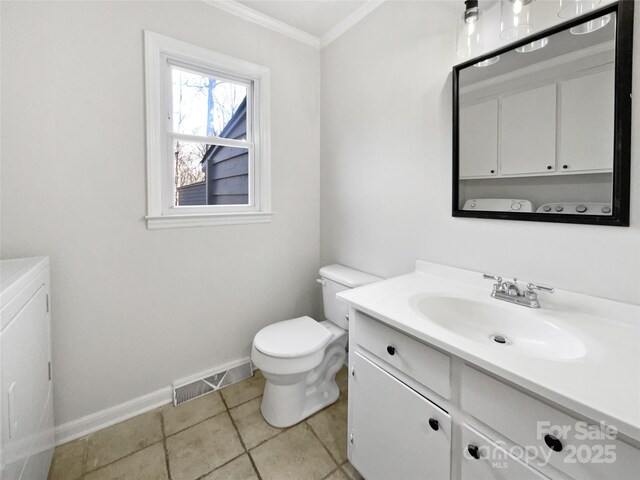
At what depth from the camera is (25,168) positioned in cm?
131

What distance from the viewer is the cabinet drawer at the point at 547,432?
58cm

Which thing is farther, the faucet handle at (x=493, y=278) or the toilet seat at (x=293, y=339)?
the toilet seat at (x=293, y=339)

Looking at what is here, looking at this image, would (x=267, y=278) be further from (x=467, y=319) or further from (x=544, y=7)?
(x=544, y=7)

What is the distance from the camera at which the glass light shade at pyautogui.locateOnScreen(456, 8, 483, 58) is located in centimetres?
124

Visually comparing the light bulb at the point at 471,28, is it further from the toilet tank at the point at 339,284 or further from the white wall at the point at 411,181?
the toilet tank at the point at 339,284

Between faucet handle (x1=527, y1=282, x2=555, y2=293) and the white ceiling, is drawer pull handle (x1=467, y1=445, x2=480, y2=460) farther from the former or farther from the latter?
the white ceiling

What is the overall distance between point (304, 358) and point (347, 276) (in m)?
0.58

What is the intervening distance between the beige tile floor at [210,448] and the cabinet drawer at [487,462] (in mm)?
675

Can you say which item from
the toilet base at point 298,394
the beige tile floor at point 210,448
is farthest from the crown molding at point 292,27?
the beige tile floor at point 210,448

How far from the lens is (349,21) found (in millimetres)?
1916

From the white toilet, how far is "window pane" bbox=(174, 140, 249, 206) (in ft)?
2.88

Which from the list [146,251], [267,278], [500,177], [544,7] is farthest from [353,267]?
[544,7]

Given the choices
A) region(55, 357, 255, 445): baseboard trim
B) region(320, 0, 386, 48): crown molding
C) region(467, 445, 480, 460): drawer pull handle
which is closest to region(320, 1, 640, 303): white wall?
region(320, 0, 386, 48): crown molding

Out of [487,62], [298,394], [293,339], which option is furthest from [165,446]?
[487,62]
